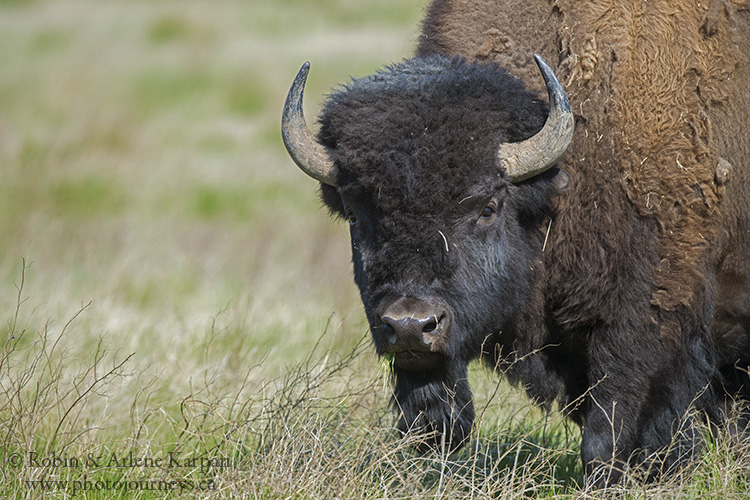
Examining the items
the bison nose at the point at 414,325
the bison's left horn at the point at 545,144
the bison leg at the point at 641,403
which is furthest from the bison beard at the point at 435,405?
the bison's left horn at the point at 545,144

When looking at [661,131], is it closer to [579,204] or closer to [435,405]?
[579,204]

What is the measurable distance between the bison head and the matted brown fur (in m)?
0.23

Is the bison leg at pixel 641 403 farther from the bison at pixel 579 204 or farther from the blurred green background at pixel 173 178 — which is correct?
the blurred green background at pixel 173 178

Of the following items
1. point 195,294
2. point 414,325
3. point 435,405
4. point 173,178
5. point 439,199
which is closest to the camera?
point 414,325

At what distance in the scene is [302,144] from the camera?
405cm

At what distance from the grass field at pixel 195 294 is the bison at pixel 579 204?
324 mm

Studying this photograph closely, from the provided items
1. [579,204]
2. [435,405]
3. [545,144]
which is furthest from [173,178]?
[545,144]

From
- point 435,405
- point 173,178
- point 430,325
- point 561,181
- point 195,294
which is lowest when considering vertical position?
point 173,178

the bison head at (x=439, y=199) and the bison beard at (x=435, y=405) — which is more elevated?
the bison head at (x=439, y=199)

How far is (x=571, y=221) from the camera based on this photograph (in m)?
4.05

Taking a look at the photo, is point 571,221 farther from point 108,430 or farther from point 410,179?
point 108,430

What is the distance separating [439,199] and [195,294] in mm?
4674

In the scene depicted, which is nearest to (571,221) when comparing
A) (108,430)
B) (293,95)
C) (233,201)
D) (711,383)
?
(711,383)

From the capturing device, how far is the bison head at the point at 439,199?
145 inches
